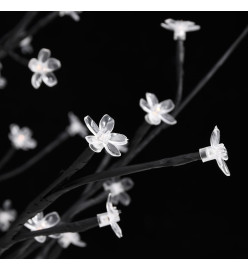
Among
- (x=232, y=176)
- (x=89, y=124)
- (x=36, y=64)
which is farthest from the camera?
(x=232, y=176)

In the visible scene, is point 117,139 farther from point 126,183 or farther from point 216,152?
point 126,183

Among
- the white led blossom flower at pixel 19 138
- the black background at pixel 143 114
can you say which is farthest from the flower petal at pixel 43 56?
the black background at pixel 143 114

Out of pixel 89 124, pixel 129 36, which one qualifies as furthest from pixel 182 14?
pixel 89 124

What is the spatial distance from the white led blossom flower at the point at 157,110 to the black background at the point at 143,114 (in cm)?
37

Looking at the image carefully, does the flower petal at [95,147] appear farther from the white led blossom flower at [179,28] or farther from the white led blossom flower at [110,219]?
the white led blossom flower at [179,28]

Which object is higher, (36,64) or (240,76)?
(240,76)

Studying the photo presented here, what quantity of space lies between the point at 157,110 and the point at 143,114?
44cm

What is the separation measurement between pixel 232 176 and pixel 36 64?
0.48 meters

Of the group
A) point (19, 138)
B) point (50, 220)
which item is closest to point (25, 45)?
point (19, 138)

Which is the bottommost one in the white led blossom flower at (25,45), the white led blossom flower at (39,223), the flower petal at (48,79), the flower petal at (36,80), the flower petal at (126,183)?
the white led blossom flower at (39,223)

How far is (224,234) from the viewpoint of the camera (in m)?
0.76

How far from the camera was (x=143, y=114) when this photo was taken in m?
0.78

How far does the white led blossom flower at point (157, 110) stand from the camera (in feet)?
1.06

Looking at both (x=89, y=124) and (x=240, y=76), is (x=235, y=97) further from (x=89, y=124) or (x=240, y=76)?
(x=89, y=124)
